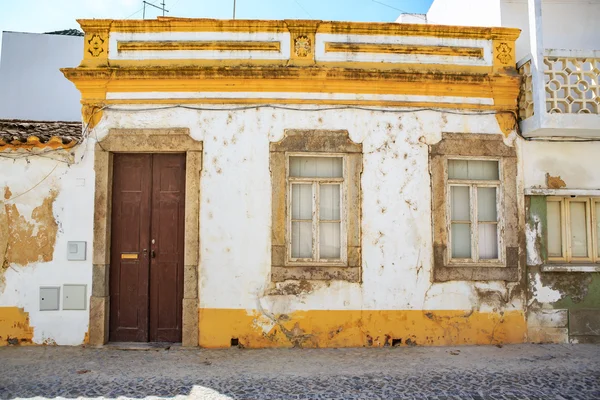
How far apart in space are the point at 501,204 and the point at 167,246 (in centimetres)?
484

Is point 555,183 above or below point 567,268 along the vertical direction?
above

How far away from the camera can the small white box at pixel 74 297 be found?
619cm

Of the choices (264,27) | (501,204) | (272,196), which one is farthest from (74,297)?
(501,204)

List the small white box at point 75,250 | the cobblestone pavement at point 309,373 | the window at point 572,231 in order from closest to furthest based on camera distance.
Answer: the cobblestone pavement at point 309,373
the small white box at point 75,250
the window at point 572,231

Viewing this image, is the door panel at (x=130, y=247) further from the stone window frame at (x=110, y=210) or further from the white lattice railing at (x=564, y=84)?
the white lattice railing at (x=564, y=84)

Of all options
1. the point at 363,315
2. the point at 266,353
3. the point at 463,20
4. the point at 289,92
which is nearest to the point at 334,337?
the point at 363,315

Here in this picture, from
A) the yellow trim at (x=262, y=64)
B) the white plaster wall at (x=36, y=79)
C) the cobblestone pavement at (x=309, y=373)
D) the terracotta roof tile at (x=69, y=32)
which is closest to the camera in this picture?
the cobblestone pavement at (x=309, y=373)

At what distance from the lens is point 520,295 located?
Answer: 6.41m

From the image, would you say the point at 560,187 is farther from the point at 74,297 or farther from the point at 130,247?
the point at 74,297

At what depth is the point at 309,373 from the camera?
5207 millimetres

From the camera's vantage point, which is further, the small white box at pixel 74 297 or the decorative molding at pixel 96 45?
the decorative molding at pixel 96 45

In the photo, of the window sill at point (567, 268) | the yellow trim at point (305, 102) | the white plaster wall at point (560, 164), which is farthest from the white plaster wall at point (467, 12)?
the window sill at point (567, 268)

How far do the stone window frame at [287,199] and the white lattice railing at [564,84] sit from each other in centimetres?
260

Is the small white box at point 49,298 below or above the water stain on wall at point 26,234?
below
